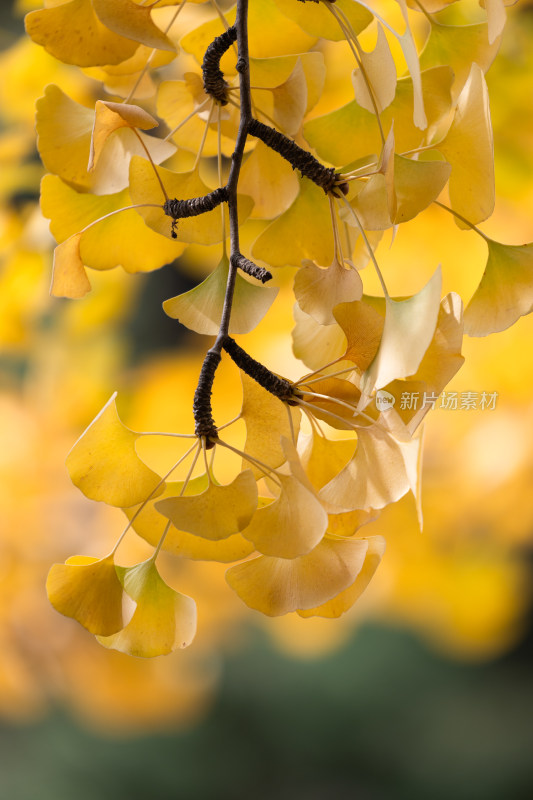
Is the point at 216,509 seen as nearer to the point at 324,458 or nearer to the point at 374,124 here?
the point at 324,458

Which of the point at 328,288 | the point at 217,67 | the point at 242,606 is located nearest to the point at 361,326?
the point at 328,288

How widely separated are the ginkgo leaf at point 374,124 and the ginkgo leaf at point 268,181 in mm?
20

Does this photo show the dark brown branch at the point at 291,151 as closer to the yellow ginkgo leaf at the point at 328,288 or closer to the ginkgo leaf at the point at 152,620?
the yellow ginkgo leaf at the point at 328,288

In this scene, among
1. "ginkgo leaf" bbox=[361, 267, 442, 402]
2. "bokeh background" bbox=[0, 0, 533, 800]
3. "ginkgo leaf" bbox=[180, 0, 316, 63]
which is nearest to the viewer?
"ginkgo leaf" bbox=[361, 267, 442, 402]

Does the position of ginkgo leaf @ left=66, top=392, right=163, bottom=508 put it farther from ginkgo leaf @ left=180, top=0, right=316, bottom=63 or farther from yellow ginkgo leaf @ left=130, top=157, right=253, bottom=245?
ginkgo leaf @ left=180, top=0, right=316, bottom=63

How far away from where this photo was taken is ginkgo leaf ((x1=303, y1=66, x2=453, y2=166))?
0.30 meters

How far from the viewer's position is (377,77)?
269mm

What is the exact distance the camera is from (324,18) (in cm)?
31

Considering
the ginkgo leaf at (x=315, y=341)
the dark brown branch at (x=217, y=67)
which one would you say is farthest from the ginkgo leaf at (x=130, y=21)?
the ginkgo leaf at (x=315, y=341)

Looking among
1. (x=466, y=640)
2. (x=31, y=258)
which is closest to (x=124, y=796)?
(x=466, y=640)

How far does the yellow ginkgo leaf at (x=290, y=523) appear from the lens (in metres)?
0.25

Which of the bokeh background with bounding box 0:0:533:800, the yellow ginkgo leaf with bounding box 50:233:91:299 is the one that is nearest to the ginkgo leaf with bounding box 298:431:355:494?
the yellow ginkgo leaf with bounding box 50:233:91:299

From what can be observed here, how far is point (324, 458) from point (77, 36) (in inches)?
8.1

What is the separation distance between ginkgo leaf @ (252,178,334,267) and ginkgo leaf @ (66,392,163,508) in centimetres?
10
